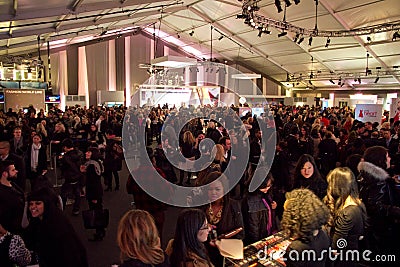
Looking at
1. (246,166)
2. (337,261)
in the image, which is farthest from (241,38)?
(337,261)

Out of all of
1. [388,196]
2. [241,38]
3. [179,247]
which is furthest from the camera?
[241,38]

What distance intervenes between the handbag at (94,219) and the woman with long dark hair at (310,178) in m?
2.38

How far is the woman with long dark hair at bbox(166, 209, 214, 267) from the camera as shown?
160cm

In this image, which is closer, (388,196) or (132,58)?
(388,196)

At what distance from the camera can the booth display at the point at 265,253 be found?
188cm

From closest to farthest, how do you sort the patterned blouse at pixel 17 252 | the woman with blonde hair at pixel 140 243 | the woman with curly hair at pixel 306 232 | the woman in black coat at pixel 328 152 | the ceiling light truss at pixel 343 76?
the woman with blonde hair at pixel 140 243, the woman with curly hair at pixel 306 232, the patterned blouse at pixel 17 252, the woman in black coat at pixel 328 152, the ceiling light truss at pixel 343 76

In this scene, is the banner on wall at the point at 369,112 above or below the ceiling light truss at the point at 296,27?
below

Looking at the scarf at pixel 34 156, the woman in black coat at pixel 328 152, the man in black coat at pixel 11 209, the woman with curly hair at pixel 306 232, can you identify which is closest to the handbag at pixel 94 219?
the man in black coat at pixel 11 209

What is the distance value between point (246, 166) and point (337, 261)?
2.65 meters

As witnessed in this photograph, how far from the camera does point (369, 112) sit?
882 centimetres

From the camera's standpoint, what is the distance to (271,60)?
710 inches

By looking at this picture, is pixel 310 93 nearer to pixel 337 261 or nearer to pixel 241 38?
pixel 241 38

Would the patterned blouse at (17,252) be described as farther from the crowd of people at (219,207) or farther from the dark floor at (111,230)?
the dark floor at (111,230)

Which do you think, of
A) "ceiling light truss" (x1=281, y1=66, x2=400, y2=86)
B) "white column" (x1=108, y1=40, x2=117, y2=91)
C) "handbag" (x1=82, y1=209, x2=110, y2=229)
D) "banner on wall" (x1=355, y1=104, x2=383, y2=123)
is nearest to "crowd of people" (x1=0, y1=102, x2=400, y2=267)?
"handbag" (x1=82, y1=209, x2=110, y2=229)
